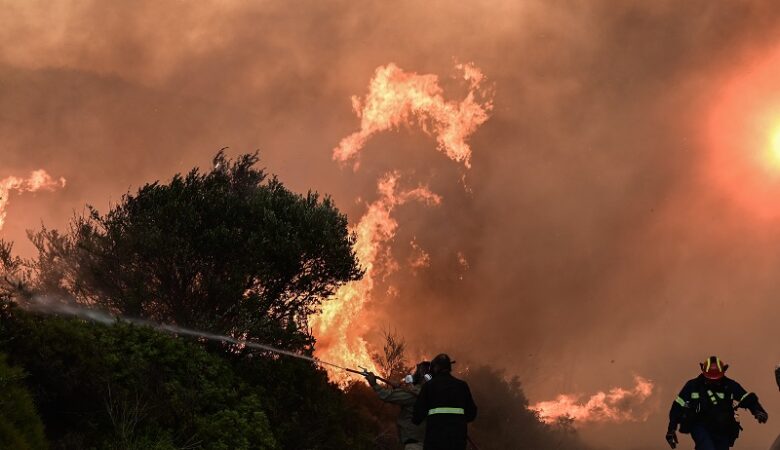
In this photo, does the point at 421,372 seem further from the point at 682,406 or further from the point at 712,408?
the point at 712,408

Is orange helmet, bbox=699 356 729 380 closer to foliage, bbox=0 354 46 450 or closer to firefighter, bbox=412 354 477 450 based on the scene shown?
firefighter, bbox=412 354 477 450

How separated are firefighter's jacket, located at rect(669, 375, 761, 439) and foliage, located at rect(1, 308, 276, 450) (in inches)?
289

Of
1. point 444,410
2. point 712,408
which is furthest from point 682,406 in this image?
point 444,410

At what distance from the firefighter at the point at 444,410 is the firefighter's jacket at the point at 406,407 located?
1.01 meters

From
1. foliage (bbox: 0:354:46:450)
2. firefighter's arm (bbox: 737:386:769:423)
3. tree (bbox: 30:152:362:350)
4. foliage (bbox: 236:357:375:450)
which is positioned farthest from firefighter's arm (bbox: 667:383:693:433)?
tree (bbox: 30:152:362:350)

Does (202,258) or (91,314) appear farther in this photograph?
(202,258)

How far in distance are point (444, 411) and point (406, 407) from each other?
1.55m

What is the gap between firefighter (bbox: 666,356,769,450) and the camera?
977 cm

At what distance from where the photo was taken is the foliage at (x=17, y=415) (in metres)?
7.65

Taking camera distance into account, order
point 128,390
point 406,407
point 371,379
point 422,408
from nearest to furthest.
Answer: point 422,408 < point 371,379 < point 406,407 < point 128,390

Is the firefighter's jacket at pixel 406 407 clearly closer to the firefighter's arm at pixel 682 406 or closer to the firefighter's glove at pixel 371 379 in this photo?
the firefighter's glove at pixel 371 379

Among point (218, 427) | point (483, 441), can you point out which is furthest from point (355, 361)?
point (218, 427)

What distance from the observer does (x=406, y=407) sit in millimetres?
9891

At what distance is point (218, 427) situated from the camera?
12.4 metres
